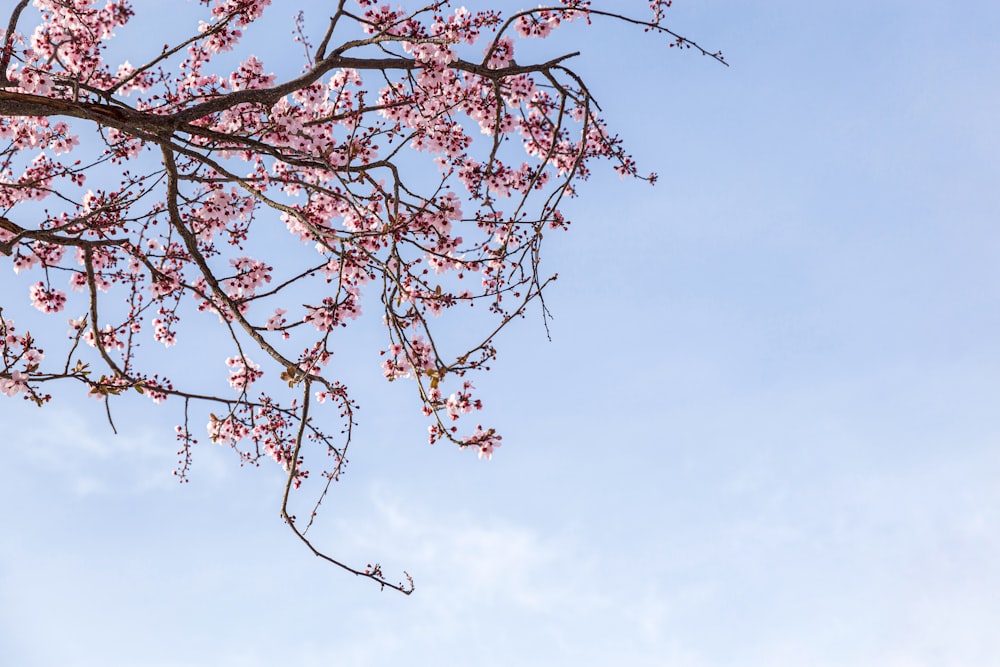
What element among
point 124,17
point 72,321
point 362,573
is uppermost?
point 124,17

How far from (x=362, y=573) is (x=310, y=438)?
1628 mm

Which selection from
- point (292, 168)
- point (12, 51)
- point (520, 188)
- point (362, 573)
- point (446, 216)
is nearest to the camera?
point (362, 573)

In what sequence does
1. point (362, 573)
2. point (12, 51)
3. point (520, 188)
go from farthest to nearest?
point (520, 188)
point (12, 51)
point (362, 573)

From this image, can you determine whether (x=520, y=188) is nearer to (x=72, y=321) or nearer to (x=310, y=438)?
(x=310, y=438)

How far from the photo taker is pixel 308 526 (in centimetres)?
575

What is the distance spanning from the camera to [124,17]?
761cm

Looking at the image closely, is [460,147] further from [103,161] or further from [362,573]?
[362,573]

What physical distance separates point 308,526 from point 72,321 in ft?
9.27

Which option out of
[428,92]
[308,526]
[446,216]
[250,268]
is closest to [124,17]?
[250,268]

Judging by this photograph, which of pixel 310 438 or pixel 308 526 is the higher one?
pixel 310 438

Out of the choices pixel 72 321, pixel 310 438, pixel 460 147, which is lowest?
pixel 310 438

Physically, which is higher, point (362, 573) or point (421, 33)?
point (421, 33)

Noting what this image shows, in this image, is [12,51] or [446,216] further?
[446,216]

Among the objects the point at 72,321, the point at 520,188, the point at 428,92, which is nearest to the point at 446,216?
the point at 428,92
